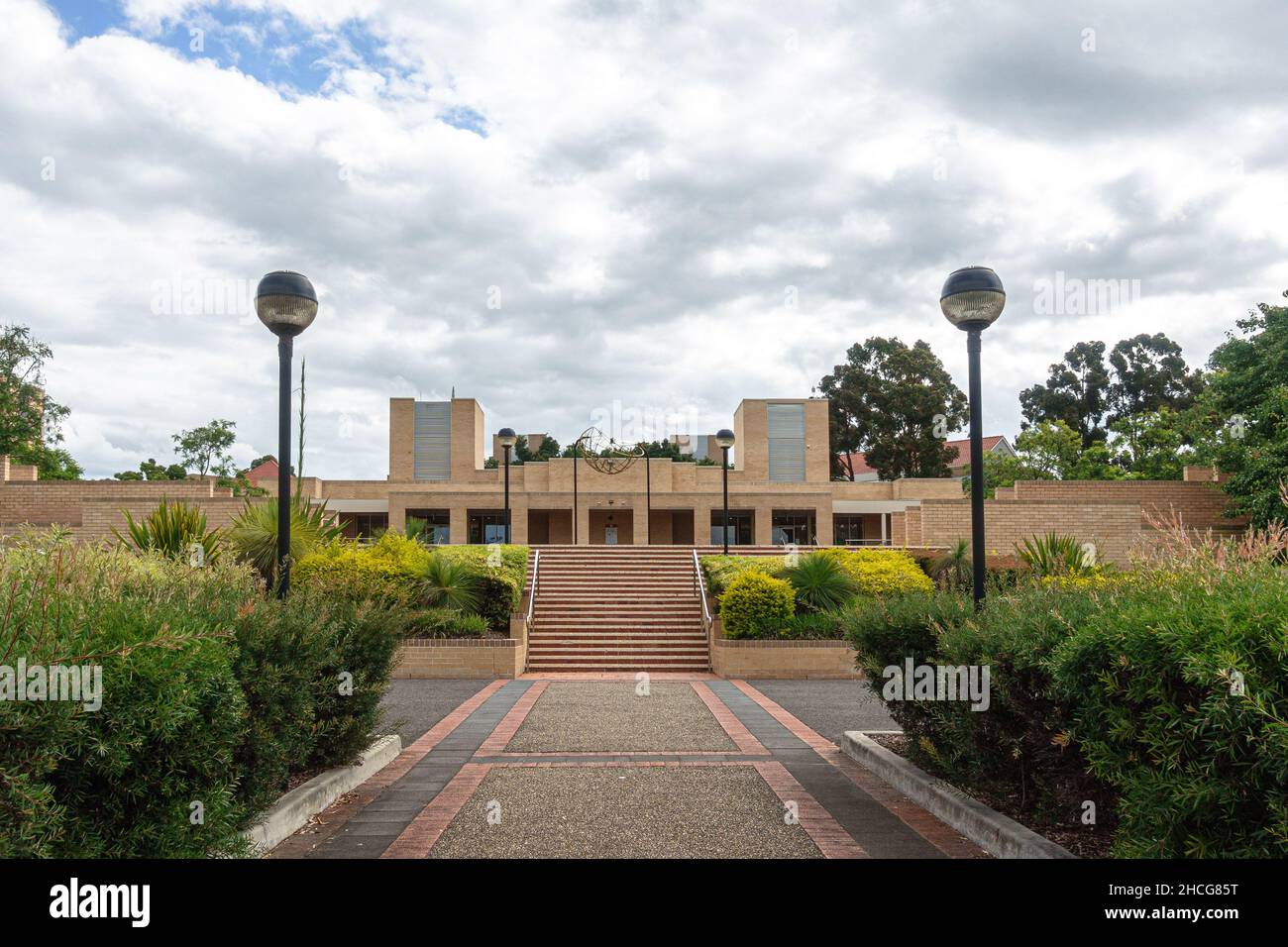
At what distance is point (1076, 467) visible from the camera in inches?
1396

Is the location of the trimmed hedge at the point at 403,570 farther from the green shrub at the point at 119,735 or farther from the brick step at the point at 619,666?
the green shrub at the point at 119,735

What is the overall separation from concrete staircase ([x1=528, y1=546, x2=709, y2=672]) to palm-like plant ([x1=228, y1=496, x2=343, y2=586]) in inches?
177

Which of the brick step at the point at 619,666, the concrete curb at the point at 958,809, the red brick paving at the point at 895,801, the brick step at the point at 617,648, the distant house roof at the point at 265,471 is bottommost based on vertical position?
the brick step at the point at 619,666

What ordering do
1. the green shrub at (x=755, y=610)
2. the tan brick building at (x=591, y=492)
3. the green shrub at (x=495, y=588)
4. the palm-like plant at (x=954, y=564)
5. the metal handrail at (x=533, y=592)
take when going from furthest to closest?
the tan brick building at (x=591, y=492) < the palm-like plant at (x=954, y=564) < the metal handrail at (x=533, y=592) < the green shrub at (x=495, y=588) < the green shrub at (x=755, y=610)

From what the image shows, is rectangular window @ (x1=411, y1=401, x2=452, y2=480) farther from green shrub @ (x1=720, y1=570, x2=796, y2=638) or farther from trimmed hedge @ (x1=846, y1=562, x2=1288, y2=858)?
trimmed hedge @ (x1=846, y1=562, x2=1288, y2=858)

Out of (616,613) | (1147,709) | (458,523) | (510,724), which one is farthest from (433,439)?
(1147,709)

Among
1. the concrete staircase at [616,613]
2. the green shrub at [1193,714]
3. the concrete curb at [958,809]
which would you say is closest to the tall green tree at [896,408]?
the concrete staircase at [616,613]

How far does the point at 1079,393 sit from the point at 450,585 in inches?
2033

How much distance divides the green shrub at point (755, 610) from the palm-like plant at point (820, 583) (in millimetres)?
901

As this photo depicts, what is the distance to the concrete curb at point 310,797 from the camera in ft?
15.7

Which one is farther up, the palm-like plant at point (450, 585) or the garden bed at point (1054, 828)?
the palm-like plant at point (450, 585)

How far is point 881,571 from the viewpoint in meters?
17.2

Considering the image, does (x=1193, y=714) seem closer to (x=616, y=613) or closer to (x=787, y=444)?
(x=616, y=613)
